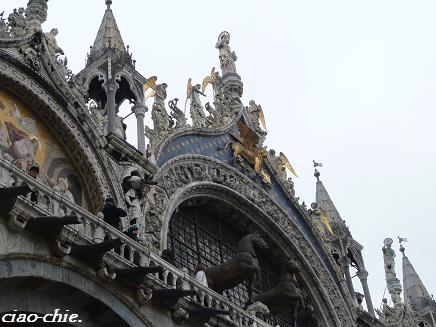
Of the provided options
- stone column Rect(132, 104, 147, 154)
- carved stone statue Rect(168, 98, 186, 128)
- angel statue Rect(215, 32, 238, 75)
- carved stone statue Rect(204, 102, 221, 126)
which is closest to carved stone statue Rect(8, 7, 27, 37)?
stone column Rect(132, 104, 147, 154)

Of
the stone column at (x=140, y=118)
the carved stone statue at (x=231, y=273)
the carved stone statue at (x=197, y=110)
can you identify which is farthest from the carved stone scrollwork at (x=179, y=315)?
the carved stone statue at (x=197, y=110)

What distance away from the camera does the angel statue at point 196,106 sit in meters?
21.2

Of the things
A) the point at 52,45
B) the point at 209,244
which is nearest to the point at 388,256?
the point at 209,244

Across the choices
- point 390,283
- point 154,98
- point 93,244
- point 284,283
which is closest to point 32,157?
point 93,244

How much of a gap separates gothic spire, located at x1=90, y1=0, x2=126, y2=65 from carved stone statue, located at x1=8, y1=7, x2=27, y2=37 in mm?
2770

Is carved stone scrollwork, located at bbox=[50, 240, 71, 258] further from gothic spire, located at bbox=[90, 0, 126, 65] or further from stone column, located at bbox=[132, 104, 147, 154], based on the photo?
gothic spire, located at bbox=[90, 0, 126, 65]

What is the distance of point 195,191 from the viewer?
64.4ft

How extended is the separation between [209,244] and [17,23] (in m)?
7.75

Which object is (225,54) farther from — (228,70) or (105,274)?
(105,274)

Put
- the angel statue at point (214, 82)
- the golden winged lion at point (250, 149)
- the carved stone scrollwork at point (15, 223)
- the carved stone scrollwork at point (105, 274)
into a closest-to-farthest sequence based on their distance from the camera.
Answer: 1. the carved stone scrollwork at point (15, 223)
2. the carved stone scrollwork at point (105, 274)
3. the golden winged lion at point (250, 149)
4. the angel statue at point (214, 82)

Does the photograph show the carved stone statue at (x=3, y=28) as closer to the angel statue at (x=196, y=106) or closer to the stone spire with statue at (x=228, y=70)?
the angel statue at (x=196, y=106)

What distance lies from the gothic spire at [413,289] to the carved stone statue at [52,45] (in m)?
19.7

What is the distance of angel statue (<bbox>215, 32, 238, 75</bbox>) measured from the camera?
25453mm

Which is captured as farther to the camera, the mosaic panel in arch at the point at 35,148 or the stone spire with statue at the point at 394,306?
the stone spire with statue at the point at 394,306
